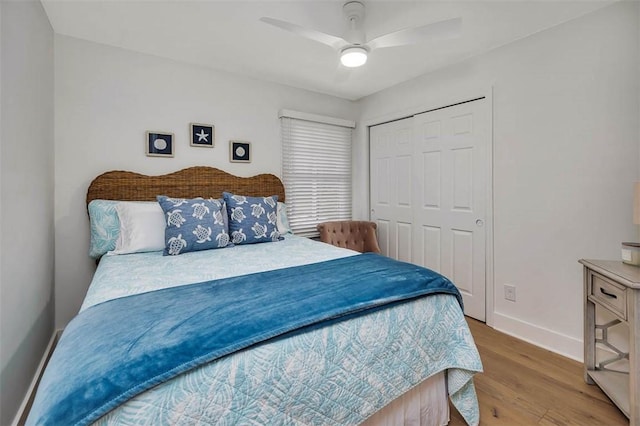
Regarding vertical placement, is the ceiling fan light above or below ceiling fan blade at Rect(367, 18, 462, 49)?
below

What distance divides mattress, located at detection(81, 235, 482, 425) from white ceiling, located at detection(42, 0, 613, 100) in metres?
1.67

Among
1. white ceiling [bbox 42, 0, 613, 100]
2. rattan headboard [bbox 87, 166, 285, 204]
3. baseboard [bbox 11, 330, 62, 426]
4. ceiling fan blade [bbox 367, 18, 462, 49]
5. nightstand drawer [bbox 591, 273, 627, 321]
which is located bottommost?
baseboard [bbox 11, 330, 62, 426]

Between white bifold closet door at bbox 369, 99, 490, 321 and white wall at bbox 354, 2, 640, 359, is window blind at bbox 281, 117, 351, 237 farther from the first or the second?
white wall at bbox 354, 2, 640, 359

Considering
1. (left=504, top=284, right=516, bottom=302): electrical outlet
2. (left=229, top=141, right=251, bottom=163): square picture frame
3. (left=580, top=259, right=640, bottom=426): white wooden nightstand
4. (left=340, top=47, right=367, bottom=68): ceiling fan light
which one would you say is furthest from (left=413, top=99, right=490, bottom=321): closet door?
(left=229, top=141, right=251, bottom=163): square picture frame

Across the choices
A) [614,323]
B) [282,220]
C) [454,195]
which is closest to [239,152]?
[282,220]

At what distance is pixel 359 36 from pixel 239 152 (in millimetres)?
1713

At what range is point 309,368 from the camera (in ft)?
3.53

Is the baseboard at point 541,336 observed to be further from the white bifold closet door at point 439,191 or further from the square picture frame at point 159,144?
the square picture frame at point 159,144

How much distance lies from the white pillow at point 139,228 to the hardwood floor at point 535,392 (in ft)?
7.35

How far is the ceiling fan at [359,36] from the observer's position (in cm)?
176

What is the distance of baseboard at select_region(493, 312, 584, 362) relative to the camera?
7.30 feet

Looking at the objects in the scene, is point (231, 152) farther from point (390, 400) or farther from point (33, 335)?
point (390, 400)

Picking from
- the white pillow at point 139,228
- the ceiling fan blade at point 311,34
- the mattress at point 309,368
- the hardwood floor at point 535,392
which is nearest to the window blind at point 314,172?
the white pillow at point 139,228

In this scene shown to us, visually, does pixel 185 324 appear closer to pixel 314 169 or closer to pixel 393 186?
pixel 314 169
